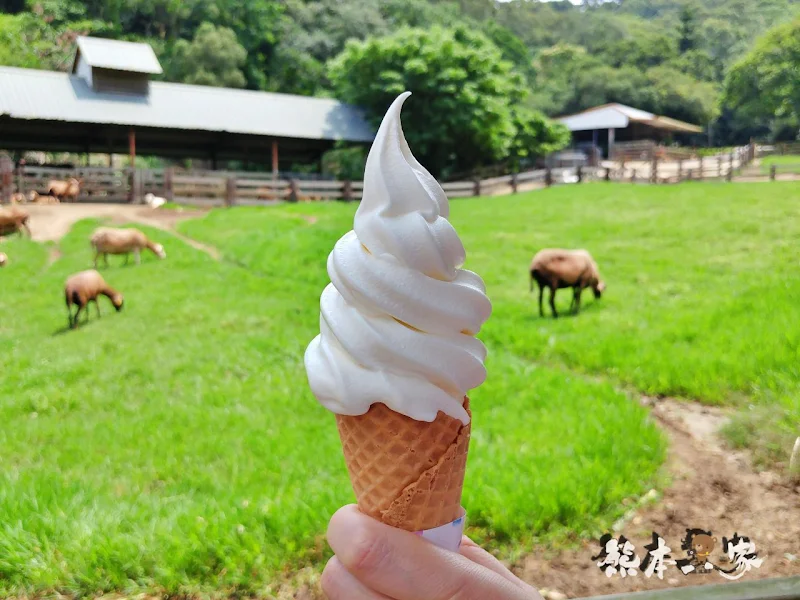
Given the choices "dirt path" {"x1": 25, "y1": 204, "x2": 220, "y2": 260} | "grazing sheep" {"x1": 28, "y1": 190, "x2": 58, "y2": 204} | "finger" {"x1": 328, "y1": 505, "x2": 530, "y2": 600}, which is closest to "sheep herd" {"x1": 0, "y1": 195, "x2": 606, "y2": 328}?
"dirt path" {"x1": 25, "y1": 204, "x2": 220, "y2": 260}

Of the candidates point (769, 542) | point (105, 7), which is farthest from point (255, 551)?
point (105, 7)

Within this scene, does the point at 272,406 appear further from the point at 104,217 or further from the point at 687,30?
the point at 687,30

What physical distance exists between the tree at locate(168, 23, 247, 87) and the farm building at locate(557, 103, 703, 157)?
16477 mm

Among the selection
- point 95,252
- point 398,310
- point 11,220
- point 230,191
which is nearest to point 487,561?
point 398,310

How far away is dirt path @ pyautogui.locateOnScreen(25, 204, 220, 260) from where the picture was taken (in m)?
12.8

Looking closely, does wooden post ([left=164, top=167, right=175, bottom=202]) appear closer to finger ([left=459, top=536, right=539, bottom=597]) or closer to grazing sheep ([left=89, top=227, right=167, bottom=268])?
grazing sheep ([left=89, top=227, right=167, bottom=268])

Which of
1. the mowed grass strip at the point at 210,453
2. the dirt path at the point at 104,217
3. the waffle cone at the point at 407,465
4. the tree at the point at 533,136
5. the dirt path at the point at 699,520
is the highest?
the tree at the point at 533,136

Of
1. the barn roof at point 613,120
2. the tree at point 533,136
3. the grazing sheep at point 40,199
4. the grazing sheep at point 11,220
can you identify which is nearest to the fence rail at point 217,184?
the grazing sheep at point 40,199

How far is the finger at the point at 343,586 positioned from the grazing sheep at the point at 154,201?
17699 mm

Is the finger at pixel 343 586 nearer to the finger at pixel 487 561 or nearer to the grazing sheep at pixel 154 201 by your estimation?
the finger at pixel 487 561

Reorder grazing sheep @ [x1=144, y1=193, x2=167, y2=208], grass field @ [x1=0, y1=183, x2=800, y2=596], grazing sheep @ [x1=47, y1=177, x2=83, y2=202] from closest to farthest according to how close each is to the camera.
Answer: grass field @ [x1=0, y1=183, x2=800, y2=596] < grazing sheep @ [x1=47, y1=177, x2=83, y2=202] < grazing sheep @ [x1=144, y1=193, x2=167, y2=208]

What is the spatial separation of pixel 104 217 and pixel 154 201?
3282 mm

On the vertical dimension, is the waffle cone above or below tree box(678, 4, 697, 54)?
below

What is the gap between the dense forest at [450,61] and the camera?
22.0m
